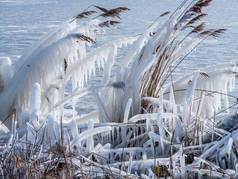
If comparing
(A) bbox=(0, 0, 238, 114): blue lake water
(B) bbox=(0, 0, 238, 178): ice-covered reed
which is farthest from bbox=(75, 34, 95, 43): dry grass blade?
(A) bbox=(0, 0, 238, 114): blue lake water

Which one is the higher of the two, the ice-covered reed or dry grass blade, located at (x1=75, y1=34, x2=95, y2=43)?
dry grass blade, located at (x1=75, y1=34, x2=95, y2=43)

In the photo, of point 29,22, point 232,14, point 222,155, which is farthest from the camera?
point 232,14

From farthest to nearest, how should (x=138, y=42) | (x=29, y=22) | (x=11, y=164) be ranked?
1. (x=29, y=22)
2. (x=138, y=42)
3. (x=11, y=164)

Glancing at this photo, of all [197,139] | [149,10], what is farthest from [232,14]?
[197,139]

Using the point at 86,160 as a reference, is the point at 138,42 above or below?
above

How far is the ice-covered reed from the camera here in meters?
1.71

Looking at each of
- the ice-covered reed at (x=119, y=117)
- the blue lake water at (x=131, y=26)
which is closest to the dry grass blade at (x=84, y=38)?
the ice-covered reed at (x=119, y=117)

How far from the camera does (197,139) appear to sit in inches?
81.5

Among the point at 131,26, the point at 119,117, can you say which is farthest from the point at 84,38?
the point at 131,26

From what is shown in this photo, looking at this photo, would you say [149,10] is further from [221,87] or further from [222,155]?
[222,155]

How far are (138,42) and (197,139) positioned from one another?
0.77m

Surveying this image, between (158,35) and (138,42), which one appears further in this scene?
(138,42)

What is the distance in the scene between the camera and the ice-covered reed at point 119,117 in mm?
1713

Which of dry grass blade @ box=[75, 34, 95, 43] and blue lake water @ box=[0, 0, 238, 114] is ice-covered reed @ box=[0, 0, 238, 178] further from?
blue lake water @ box=[0, 0, 238, 114]
